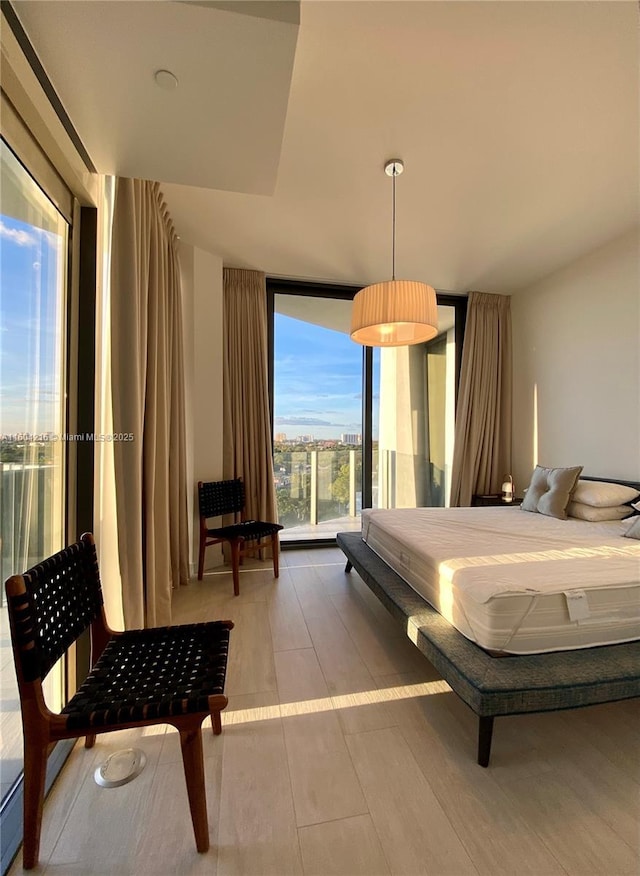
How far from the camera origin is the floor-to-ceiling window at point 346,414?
13.6 feet

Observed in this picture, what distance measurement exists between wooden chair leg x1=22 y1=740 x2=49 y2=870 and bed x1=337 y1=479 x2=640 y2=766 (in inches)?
53.9

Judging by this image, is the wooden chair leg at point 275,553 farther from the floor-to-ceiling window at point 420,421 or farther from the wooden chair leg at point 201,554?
the floor-to-ceiling window at point 420,421

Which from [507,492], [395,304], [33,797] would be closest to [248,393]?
[395,304]

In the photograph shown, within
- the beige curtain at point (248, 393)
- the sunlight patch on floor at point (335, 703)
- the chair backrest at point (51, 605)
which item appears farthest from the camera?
the beige curtain at point (248, 393)

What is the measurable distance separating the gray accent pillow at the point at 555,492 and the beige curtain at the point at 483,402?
3.42 ft

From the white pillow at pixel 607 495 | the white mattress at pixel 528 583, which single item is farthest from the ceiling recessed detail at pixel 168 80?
the white pillow at pixel 607 495

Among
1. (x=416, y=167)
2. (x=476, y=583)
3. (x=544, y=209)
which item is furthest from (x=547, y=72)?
(x=476, y=583)

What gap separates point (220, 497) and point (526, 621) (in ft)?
8.57

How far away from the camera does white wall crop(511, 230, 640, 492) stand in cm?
305

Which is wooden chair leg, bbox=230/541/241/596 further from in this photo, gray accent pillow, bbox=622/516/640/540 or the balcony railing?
gray accent pillow, bbox=622/516/640/540

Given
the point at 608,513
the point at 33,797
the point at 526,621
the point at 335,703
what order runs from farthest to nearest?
the point at 608,513 → the point at 335,703 → the point at 526,621 → the point at 33,797

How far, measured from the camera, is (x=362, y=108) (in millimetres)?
1854

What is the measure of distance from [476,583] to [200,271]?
10.8 ft

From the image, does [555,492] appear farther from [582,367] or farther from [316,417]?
[316,417]
